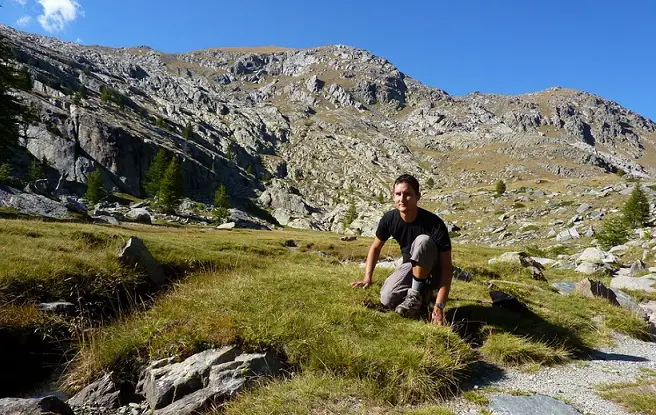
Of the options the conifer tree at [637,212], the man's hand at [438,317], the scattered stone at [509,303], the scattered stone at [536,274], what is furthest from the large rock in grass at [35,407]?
the conifer tree at [637,212]

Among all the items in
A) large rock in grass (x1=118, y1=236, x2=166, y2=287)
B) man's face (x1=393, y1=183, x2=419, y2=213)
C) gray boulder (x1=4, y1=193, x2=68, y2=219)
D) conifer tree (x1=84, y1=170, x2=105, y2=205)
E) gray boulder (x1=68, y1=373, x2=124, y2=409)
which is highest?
man's face (x1=393, y1=183, x2=419, y2=213)

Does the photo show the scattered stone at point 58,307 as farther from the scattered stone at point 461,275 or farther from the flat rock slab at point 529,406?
the scattered stone at point 461,275

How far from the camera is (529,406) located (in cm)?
525

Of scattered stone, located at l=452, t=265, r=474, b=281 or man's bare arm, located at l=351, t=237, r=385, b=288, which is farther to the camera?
scattered stone, located at l=452, t=265, r=474, b=281

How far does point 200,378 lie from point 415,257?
4.84 metres

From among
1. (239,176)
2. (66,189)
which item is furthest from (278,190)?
(66,189)

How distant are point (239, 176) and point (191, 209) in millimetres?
77812

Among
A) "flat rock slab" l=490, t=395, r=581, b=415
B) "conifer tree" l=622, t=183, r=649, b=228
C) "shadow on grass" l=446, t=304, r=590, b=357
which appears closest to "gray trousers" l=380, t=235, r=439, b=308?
"shadow on grass" l=446, t=304, r=590, b=357

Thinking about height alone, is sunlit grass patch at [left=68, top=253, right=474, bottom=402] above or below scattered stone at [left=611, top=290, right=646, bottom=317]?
below

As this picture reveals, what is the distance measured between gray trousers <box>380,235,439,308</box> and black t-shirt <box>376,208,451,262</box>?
10.5 inches

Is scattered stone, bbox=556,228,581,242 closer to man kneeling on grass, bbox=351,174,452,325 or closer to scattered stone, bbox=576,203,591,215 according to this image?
scattered stone, bbox=576,203,591,215

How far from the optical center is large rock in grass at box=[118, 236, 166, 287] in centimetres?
1130

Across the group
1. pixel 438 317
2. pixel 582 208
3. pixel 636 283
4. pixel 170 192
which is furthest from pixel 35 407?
pixel 170 192

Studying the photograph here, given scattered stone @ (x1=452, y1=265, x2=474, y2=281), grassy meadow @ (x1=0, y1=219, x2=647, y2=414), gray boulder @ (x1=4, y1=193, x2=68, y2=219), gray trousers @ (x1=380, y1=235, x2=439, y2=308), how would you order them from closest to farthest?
grassy meadow @ (x1=0, y1=219, x2=647, y2=414), gray trousers @ (x1=380, y1=235, x2=439, y2=308), scattered stone @ (x1=452, y1=265, x2=474, y2=281), gray boulder @ (x1=4, y1=193, x2=68, y2=219)
